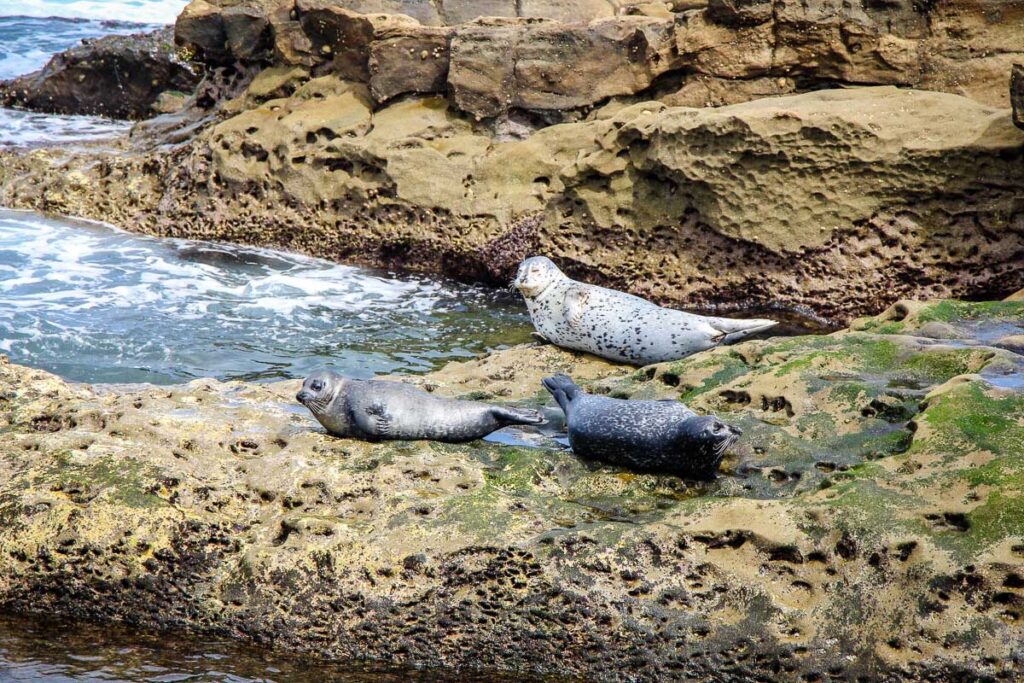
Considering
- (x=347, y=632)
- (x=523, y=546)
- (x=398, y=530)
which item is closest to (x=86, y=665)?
(x=347, y=632)

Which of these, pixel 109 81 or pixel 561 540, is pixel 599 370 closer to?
pixel 561 540

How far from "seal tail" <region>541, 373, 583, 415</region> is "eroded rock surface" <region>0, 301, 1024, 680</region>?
0.31 m

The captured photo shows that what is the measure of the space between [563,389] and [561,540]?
140 centimetres

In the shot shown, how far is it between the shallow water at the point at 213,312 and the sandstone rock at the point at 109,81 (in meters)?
6.95

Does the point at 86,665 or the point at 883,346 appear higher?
the point at 883,346

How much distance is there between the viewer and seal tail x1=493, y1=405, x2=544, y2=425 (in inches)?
193

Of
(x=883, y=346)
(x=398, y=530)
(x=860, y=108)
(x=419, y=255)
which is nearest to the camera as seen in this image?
(x=398, y=530)

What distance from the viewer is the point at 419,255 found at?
32.6ft

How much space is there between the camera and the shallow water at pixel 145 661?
3.52 metres

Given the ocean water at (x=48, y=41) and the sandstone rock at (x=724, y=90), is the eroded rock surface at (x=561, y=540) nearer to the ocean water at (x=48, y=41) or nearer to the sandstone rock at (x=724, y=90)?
the sandstone rock at (x=724, y=90)

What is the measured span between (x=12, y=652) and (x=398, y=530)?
138 cm

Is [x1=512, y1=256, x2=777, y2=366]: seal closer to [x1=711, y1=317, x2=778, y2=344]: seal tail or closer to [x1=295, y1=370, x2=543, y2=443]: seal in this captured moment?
[x1=711, y1=317, x2=778, y2=344]: seal tail

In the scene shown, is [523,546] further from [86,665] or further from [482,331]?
[482,331]

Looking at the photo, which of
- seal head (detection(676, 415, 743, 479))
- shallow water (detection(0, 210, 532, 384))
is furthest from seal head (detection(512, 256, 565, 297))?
seal head (detection(676, 415, 743, 479))
